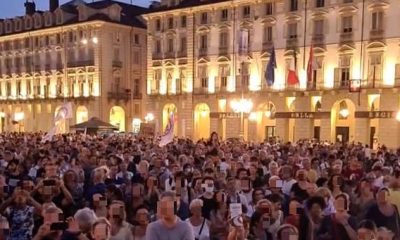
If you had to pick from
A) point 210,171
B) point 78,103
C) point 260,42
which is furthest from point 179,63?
point 210,171

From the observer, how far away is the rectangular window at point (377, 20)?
44.1m

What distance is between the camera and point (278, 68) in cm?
5075

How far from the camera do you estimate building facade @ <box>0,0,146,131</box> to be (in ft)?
220

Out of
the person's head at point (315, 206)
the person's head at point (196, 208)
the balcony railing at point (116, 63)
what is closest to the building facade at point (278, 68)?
the balcony railing at point (116, 63)

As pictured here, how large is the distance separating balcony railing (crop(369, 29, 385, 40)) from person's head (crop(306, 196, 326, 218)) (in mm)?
38015

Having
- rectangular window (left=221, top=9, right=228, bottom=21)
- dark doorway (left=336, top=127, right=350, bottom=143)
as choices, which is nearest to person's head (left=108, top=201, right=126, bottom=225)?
dark doorway (left=336, top=127, right=350, bottom=143)

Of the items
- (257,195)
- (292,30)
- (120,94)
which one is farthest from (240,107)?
(257,195)

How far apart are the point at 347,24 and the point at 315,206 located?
4009cm

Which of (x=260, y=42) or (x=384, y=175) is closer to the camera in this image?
(x=384, y=175)

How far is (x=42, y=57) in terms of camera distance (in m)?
74.5

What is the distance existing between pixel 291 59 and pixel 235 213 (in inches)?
1693

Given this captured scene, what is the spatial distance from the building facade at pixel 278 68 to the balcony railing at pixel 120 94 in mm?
7138

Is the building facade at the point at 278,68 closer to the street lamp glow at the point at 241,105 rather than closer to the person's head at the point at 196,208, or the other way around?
the street lamp glow at the point at 241,105

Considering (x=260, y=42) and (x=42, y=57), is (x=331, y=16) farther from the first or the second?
(x=42, y=57)
